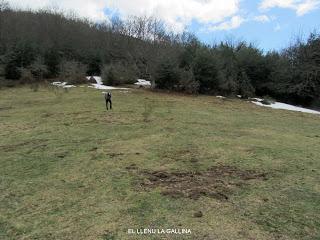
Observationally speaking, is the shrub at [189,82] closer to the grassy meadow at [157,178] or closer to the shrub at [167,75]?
the shrub at [167,75]

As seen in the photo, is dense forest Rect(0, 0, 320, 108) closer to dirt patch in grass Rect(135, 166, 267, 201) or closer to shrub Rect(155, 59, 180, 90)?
shrub Rect(155, 59, 180, 90)

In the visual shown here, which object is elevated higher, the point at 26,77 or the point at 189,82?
the point at 189,82

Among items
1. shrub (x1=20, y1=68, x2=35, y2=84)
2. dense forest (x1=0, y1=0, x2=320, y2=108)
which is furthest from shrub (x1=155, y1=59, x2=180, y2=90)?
shrub (x1=20, y1=68, x2=35, y2=84)

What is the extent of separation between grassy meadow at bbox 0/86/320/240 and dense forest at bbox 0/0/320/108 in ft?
45.7

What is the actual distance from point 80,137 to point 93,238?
788cm

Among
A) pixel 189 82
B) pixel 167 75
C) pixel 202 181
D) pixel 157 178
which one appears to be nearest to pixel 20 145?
pixel 157 178

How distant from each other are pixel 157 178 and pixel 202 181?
1031 millimetres

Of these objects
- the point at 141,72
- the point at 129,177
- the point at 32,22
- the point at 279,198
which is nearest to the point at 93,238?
the point at 129,177

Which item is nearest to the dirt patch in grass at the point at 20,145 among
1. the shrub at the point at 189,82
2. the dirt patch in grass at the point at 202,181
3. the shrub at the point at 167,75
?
the dirt patch in grass at the point at 202,181

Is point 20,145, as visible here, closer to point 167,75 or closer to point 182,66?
point 167,75

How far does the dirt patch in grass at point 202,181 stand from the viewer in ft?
24.3

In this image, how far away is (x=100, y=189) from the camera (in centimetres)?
775

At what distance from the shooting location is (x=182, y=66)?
109 feet

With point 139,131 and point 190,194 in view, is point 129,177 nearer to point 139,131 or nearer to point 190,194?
point 190,194
